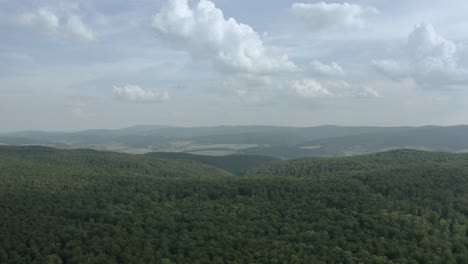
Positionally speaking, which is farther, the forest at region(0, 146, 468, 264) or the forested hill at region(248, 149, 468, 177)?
the forested hill at region(248, 149, 468, 177)

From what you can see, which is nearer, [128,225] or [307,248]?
[307,248]

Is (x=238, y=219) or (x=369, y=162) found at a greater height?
(x=369, y=162)

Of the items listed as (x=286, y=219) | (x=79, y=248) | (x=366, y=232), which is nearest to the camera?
(x=79, y=248)

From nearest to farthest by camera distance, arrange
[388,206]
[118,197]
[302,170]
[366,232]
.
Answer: [366,232] < [388,206] < [118,197] < [302,170]

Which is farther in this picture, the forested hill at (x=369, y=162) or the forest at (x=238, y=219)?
the forested hill at (x=369, y=162)

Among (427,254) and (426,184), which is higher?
(426,184)

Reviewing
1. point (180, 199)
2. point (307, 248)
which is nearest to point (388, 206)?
point (307, 248)

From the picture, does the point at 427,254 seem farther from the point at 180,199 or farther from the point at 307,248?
the point at 180,199

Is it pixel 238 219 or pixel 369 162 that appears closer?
pixel 238 219
